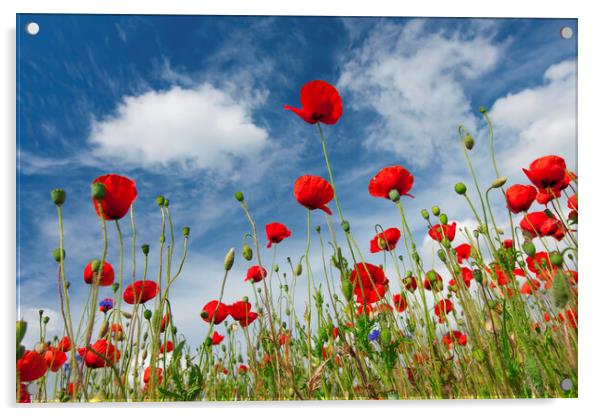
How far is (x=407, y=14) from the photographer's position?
2242 millimetres

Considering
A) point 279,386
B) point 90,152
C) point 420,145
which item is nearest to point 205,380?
point 279,386

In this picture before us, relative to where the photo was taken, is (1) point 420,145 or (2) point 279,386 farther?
(1) point 420,145

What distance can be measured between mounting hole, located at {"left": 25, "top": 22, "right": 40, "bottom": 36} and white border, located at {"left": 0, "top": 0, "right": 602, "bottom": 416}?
0.06 m

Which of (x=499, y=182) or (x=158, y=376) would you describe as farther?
(x=499, y=182)

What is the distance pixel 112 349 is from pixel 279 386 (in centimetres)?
59

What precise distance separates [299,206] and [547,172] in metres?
0.92

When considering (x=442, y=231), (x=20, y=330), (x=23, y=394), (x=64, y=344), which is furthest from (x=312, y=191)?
(x=23, y=394)

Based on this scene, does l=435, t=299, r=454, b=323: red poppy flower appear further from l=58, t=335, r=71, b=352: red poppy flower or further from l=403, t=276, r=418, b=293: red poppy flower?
l=58, t=335, r=71, b=352: red poppy flower

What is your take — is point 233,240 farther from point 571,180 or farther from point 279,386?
point 571,180

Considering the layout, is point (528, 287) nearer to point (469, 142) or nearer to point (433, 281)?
point (433, 281)

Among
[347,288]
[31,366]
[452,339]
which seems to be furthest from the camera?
[452,339]

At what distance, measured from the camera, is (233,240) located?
6.76 ft

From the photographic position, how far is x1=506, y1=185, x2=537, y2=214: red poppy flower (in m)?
2.10

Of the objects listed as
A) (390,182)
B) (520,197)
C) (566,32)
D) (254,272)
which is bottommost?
(254,272)
